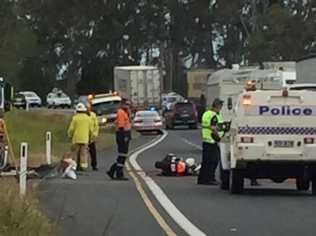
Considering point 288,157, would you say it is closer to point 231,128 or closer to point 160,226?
point 231,128

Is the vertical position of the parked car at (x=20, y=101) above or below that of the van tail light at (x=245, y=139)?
above

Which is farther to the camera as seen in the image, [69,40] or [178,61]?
[178,61]

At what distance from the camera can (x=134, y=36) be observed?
90.1 m

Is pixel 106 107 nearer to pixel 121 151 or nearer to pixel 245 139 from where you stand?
pixel 121 151

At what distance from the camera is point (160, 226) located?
1399 centimetres

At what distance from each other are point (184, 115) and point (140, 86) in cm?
855

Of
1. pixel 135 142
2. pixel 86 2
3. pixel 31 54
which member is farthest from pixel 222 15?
pixel 135 142

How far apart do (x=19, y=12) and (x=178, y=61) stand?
26.3 meters

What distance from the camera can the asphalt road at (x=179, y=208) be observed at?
540 inches

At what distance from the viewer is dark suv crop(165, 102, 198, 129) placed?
62.5m

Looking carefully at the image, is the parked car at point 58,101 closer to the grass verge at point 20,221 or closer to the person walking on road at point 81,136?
the person walking on road at point 81,136

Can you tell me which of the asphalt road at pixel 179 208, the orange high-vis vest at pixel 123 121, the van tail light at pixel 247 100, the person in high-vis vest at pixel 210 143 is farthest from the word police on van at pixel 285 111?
the orange high-vis vest at pixel 123 121

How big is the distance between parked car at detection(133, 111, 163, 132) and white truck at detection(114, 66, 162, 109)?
1518 cm

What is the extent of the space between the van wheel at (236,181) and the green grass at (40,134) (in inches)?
366
